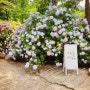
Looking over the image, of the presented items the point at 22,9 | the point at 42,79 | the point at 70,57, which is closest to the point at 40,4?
the point at 22,9

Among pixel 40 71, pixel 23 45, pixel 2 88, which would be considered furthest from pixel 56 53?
pixel 2 88

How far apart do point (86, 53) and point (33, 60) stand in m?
1.21

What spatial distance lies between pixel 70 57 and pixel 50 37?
0.85 m

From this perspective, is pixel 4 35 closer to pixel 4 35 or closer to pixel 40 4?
pixel 4 35

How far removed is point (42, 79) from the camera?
16.0 feet

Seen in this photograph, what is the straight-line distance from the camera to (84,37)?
6125 mm

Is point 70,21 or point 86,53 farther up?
point 70,21

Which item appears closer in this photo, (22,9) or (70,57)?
(70,57)

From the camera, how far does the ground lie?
4.46 metres

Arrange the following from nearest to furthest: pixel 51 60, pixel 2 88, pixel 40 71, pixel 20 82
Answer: pixel 2 88, pixel 20 82, pixel 40 71, pixel 51 60

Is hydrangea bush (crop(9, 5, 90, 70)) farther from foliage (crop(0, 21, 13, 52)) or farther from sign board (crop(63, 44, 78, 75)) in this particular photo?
foliage (crop(0, 21, 13, 52))

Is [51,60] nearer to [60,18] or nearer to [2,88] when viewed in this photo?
[60,18]

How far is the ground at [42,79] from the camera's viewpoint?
4461 mm

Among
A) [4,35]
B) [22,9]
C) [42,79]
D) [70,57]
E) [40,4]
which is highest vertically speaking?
[40,4]
